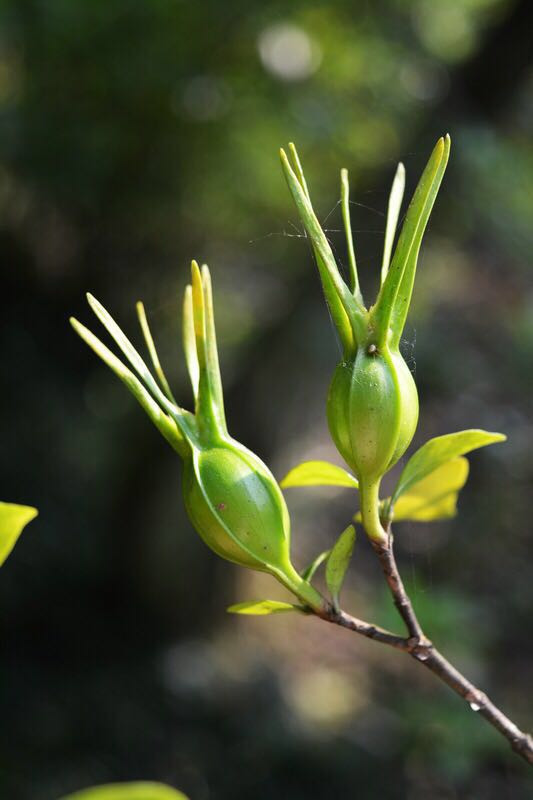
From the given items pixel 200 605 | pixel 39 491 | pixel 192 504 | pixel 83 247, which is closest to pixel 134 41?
pixel 83 247

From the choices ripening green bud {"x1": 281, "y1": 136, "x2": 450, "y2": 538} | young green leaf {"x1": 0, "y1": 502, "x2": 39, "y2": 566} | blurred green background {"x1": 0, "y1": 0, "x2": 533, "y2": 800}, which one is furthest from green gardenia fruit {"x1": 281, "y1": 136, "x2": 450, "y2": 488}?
blurred green background {"x1": 0, "y1": 0, "x2": 533, "y2": 800}

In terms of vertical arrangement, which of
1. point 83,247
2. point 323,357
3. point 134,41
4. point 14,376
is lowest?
point 14,376

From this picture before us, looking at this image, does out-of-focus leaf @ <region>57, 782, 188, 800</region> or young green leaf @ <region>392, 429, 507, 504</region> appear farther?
young green leaf @ <region>392, 429, 507, 504</region>

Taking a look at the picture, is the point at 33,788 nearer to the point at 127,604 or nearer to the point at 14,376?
the point at 127,604

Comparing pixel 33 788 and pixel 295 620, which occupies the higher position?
pixel 295 620

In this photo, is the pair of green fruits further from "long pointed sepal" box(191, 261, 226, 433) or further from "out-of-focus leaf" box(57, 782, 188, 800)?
"out-of-focus leaf" box(57, 782, 188, 800)

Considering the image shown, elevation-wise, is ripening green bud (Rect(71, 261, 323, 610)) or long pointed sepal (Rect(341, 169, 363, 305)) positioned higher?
long pointed sepal (Rect(341, 169, 363, 305))

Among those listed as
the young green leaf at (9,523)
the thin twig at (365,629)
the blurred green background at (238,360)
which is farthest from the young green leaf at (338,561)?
the blurred green background at (238,360)

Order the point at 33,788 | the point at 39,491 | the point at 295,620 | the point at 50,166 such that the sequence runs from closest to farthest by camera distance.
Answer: the point at 33,788 < the point at 50,166 < the point at 39,491 < the point at 295,620
